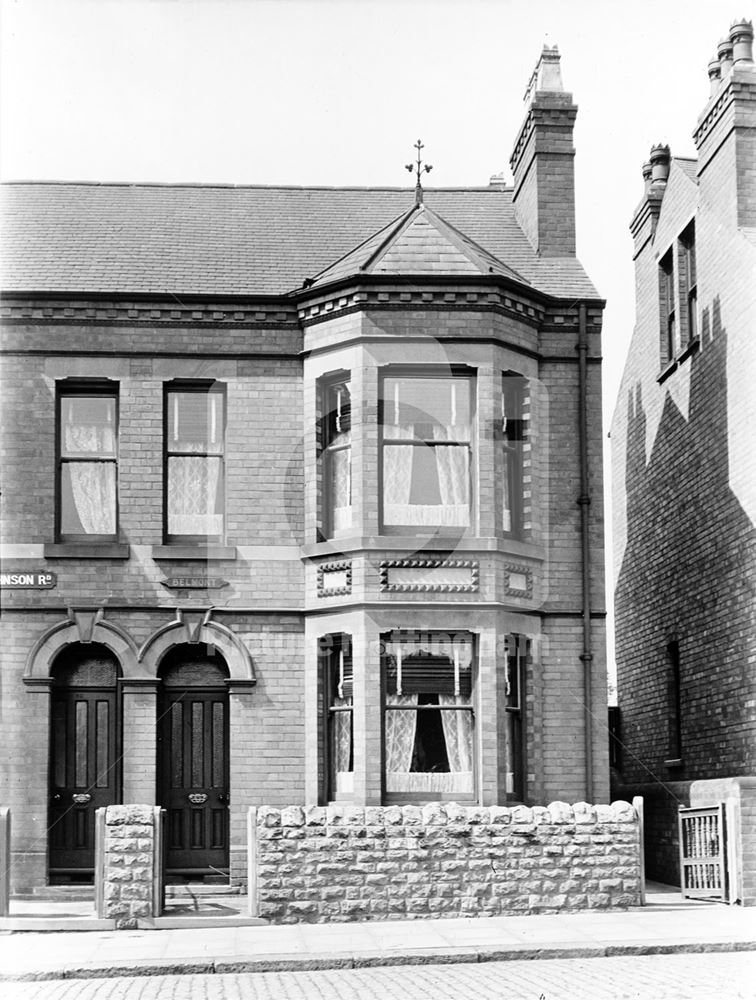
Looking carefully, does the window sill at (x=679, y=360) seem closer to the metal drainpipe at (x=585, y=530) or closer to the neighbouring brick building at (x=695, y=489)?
the neighbouring brick building at (x=695, y=489)

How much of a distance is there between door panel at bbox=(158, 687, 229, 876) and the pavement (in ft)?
11.6

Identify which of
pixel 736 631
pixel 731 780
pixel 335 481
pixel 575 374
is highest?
pixel 575 374

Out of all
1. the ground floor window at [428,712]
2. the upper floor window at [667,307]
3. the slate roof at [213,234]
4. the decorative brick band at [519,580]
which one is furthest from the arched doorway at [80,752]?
the upper floor window at [667,307]

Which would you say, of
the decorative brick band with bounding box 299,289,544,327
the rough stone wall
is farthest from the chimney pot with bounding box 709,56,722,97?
the rough stone wall

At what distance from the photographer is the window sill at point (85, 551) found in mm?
19172

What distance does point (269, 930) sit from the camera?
1512cm

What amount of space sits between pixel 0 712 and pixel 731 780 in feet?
30.5

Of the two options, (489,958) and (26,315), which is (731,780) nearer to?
(489,958)

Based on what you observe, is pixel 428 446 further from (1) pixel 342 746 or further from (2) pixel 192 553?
(1) pixel 342 746

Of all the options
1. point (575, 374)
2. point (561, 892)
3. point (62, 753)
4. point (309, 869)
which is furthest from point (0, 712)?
point (575, 374)

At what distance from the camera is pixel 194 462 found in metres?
19.7

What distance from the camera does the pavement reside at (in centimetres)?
1298

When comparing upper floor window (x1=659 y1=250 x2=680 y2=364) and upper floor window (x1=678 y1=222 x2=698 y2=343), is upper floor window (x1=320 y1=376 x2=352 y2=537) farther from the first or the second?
upper floor window (x1=659 y1=250 x2=680 y2=364)

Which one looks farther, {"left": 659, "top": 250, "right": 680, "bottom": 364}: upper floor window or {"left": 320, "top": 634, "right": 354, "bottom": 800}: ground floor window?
{"left": 659, "top": 250, "right": 680, "bottom": 364}: upper floor window
